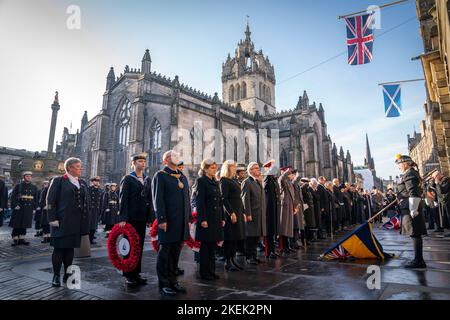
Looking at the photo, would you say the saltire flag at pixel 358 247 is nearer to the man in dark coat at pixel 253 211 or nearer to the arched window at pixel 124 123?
the man in dark coat at pixel 253 211

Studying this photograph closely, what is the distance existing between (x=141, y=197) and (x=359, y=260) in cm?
A: 475

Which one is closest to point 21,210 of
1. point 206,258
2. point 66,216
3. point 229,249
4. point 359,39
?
point 66,216

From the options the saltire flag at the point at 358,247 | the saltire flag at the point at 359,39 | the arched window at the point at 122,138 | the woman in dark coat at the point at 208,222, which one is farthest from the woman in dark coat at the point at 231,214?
the arched window at the point at 122,138

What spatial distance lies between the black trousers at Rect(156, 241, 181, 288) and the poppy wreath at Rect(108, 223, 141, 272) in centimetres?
50

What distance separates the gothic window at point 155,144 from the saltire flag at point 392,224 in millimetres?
18891

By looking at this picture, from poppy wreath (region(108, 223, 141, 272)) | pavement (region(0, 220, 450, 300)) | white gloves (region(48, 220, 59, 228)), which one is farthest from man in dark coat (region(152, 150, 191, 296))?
white gloves (region(48, 220, 59, 228))

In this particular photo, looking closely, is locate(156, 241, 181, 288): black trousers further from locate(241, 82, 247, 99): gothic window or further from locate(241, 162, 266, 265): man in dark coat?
locate(241, 82, 247, 99): gothic window

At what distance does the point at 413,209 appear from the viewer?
5055 millimetres

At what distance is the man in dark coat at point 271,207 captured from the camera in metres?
6.55

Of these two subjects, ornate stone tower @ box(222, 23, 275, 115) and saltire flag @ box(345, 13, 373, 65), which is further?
ornate stone tower @ box(222, 23, 275, 115)

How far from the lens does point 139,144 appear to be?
85.3 ft

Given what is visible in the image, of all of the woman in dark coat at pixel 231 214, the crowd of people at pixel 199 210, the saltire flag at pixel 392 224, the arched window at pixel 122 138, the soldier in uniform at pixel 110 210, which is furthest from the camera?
the arched window at pixel 122 138

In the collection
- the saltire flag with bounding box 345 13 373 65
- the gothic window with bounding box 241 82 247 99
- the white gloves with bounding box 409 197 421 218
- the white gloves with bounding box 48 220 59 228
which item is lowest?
the white gloves with bounding box 48 220 59 228

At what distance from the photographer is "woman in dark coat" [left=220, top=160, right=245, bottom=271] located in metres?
5.18
